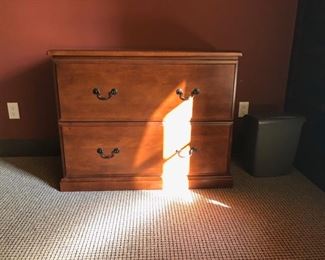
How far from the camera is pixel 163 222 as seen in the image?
1.46 meters

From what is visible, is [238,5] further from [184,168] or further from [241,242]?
[241,242]

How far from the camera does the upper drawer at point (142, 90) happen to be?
5.14 ft

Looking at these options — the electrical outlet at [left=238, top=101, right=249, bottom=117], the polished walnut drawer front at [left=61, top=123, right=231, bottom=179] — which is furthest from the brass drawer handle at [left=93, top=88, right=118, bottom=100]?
the electrical outlet at [left=238, top=101, right=249, bottom=117]

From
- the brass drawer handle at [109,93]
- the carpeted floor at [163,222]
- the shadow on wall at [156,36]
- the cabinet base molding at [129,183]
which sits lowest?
the carpeted floor at [163,222]

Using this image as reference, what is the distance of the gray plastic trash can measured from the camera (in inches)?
71.5

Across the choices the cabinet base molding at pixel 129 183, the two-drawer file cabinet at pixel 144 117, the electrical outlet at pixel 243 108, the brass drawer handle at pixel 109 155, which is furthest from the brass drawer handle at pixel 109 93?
the electrical outlet at pixel 243 108

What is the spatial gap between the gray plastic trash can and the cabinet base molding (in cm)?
25

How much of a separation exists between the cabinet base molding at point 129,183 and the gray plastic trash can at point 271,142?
0.84ft

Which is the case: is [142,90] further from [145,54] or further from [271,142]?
[271,142]

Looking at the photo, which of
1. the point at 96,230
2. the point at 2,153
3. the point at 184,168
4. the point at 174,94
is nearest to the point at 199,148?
the point at 184,168

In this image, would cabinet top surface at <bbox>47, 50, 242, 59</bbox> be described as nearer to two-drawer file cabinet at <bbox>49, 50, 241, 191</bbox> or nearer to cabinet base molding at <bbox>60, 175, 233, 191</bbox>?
two-drawer file cabinet at <bbox>49, 50, 241, 191</bbox>

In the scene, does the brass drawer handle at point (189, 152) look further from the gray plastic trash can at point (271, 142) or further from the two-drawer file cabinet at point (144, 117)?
the gray plastic trash can at point (271, 142)

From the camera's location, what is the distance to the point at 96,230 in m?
1.40

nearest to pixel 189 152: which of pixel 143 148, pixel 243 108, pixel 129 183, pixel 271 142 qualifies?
pixel 143 148
